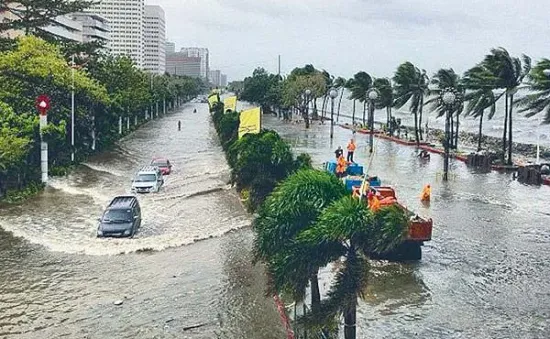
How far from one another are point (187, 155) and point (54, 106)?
1120 cm

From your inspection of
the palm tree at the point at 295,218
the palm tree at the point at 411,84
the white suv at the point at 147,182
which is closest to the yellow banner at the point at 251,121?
the white suv at the point at 147,182

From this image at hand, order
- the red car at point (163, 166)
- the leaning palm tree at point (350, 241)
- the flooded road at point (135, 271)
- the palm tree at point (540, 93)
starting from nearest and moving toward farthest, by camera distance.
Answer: the leaning palm tree at point (350, 241)
the flooded road at point (135, 271)
the palm tree at point (540, 93)
the red car at point (163, 166)

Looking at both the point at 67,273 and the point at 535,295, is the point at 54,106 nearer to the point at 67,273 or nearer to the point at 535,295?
the point at 67,273

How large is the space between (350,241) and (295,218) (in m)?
1.14

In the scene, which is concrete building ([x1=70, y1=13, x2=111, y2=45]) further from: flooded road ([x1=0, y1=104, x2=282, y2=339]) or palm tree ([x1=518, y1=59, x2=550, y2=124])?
palm tree ([x1=518, y1=59, x2=550, y2=124])

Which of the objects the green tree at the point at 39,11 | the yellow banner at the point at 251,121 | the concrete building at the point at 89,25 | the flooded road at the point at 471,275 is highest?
the concrete building at the point at 89,25

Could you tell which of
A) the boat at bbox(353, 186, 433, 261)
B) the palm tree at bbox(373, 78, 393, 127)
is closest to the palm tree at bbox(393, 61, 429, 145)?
the palm tree at bbox(373, 78, 393, 127)

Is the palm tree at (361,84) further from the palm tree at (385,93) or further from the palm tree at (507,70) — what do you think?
the palm tree at (507,70)

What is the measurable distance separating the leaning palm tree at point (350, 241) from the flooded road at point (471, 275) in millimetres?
3687

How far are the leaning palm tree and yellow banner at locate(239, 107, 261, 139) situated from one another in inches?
671

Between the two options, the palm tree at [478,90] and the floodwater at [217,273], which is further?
the palm tree at [478,90]

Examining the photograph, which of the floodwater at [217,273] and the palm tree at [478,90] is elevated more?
the palm tree at [478,90]

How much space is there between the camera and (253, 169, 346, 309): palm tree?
9586 millimetres

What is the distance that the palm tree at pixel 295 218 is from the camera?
959 cm
